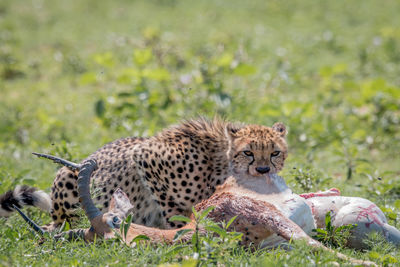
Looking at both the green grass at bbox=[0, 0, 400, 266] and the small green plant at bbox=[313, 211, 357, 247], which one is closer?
the small green plant at bbox=[313, 211, 357, 247]

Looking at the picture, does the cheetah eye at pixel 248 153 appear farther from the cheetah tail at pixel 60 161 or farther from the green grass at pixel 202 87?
the cheetah tail at pixel 60 161

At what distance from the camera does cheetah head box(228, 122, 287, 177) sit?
393 cm

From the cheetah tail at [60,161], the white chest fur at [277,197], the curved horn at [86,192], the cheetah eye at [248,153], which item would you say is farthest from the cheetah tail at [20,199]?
the cheetah eye at [248,153]

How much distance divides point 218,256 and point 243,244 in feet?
1.53

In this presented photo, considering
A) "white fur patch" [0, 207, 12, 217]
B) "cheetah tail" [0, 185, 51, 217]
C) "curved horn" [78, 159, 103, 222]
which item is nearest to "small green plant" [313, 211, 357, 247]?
"curved horn" [78, 159, 103, 222]

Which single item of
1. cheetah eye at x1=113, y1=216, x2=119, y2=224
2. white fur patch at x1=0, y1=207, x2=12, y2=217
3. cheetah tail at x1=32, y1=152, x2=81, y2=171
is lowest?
white fur patch at x1=0, y1=207, x2=12, y2=217

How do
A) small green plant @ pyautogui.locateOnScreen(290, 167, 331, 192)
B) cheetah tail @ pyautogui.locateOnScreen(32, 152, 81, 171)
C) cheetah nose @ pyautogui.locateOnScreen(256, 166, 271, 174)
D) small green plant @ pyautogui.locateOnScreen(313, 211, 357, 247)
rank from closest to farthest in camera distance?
cheetah tail @ pyautogui.locateOnScreen(32, 152, 81, 171) < small green plant @ pyautogui.locateOnScreen(313, 211, 357, 247) < cheetah nose @ pyautogui.locateOnScreen(256, 166, 271, 174) < small green plant @ pyautogui.locateOnScreen(290, 167, 331, 192)

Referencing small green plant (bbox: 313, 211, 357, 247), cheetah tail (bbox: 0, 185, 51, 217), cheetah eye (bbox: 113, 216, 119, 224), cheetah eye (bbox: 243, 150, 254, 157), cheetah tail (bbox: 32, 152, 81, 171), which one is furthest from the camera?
cheetah tail (bbox: 0, 185, 51, 217)

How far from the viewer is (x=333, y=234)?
142 inches

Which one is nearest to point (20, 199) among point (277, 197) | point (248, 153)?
point (248, 153)

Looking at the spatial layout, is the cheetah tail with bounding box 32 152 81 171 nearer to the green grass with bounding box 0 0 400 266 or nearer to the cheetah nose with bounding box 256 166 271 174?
the green grass with bounding box 0 0 400 266

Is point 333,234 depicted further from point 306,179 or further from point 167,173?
point 167,173

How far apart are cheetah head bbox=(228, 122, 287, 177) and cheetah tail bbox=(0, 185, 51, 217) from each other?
4.99 feet

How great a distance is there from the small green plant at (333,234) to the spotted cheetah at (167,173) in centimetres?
60
